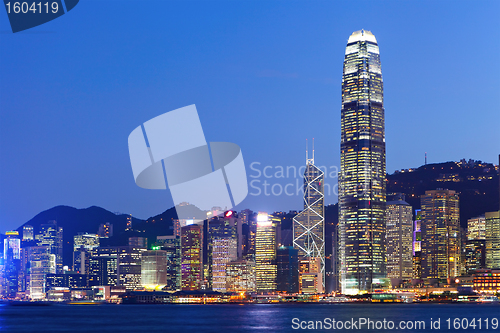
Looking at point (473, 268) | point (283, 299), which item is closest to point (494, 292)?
point (473, 268)

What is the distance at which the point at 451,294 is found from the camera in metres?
168

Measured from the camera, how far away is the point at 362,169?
187 meters

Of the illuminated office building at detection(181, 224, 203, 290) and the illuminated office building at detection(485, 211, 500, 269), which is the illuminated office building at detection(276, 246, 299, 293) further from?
the illuminated office building at detection(485, 211, 500, 269)

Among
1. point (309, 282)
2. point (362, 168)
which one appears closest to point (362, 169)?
point (362, 168)

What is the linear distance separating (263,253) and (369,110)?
143 ft

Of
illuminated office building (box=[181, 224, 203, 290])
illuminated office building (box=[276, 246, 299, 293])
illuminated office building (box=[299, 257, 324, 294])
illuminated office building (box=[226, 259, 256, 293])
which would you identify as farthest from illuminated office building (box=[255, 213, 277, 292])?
illuminated office building (box=[181, 224, 203, 290])

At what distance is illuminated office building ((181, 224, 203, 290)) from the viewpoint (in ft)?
632

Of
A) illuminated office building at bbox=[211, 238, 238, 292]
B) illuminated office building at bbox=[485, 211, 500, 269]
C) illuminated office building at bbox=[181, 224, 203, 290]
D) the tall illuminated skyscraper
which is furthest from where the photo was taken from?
illuminated office building at bbox=[181, 224, 203, 290]

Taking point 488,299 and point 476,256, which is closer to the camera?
point 488,299

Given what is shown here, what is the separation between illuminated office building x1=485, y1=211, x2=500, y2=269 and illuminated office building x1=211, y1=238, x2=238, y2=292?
6435cm

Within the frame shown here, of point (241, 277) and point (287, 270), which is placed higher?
point (287, 270)

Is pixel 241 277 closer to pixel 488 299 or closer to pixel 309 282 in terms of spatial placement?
pixel 309 282

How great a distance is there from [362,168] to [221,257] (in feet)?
139

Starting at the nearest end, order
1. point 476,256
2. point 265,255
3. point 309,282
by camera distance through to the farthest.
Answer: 1. point 309,282
2. point 265,255
3. point 476,256
